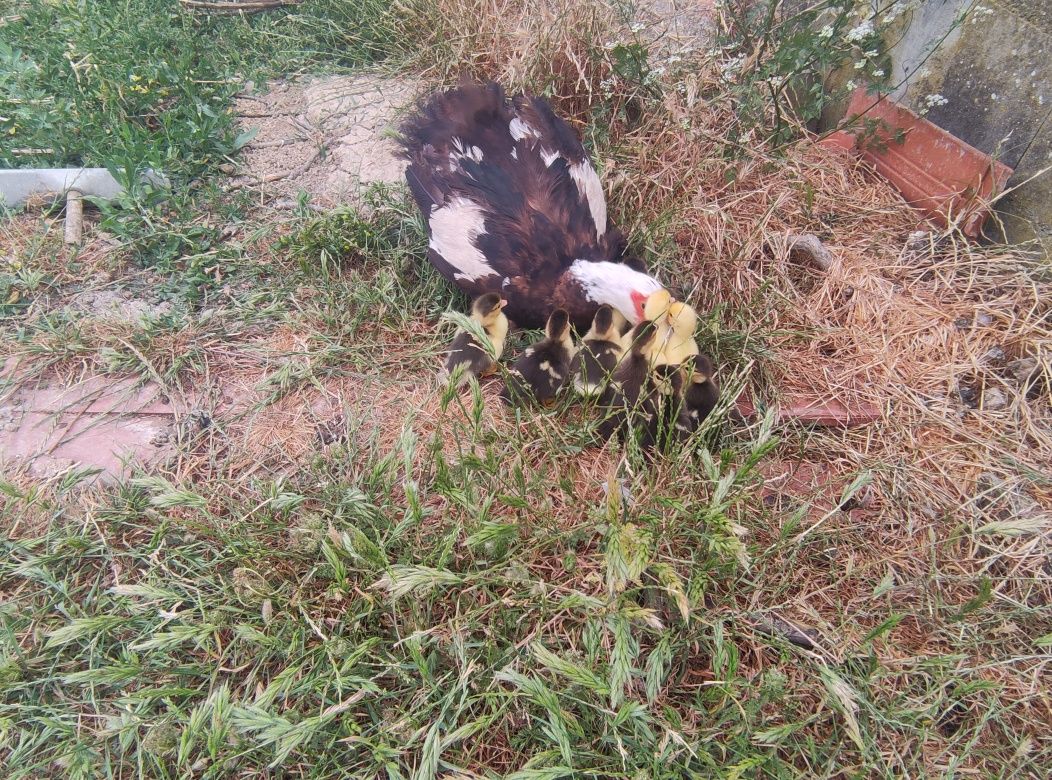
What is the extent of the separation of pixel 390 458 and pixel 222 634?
68 centimetres

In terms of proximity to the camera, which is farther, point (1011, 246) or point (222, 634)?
point (1011, 246)

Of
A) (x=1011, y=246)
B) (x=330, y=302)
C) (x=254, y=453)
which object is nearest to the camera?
(x=254, y=453)

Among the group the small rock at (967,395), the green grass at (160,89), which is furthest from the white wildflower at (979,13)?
the green grass at (160,89)

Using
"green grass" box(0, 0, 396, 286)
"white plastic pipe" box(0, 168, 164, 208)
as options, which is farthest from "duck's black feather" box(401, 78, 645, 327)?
"white plastic pipe" box(0, 168, 164, 208)

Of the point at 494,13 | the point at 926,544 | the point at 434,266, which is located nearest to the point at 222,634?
the point at 434,266

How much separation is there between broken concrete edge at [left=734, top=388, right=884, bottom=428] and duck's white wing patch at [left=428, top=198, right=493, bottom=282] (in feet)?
3.92

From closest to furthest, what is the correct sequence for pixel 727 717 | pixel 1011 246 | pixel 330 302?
pixel 727 717, pixel 1011 246, pixel 330 302

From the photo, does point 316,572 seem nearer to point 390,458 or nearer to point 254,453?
point 390,458

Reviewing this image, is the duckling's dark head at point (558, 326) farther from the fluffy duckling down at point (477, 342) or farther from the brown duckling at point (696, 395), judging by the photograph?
the brown duckling at point (696, 395)

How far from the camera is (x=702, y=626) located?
5.73ft

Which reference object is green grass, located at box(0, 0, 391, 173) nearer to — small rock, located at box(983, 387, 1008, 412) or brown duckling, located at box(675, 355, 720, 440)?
brown duckling, located at box(675, 355, 720, 440)

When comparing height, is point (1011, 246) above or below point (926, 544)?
above

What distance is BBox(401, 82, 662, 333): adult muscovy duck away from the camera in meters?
2.71

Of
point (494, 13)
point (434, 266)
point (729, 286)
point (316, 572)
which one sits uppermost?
point (494, 13)
